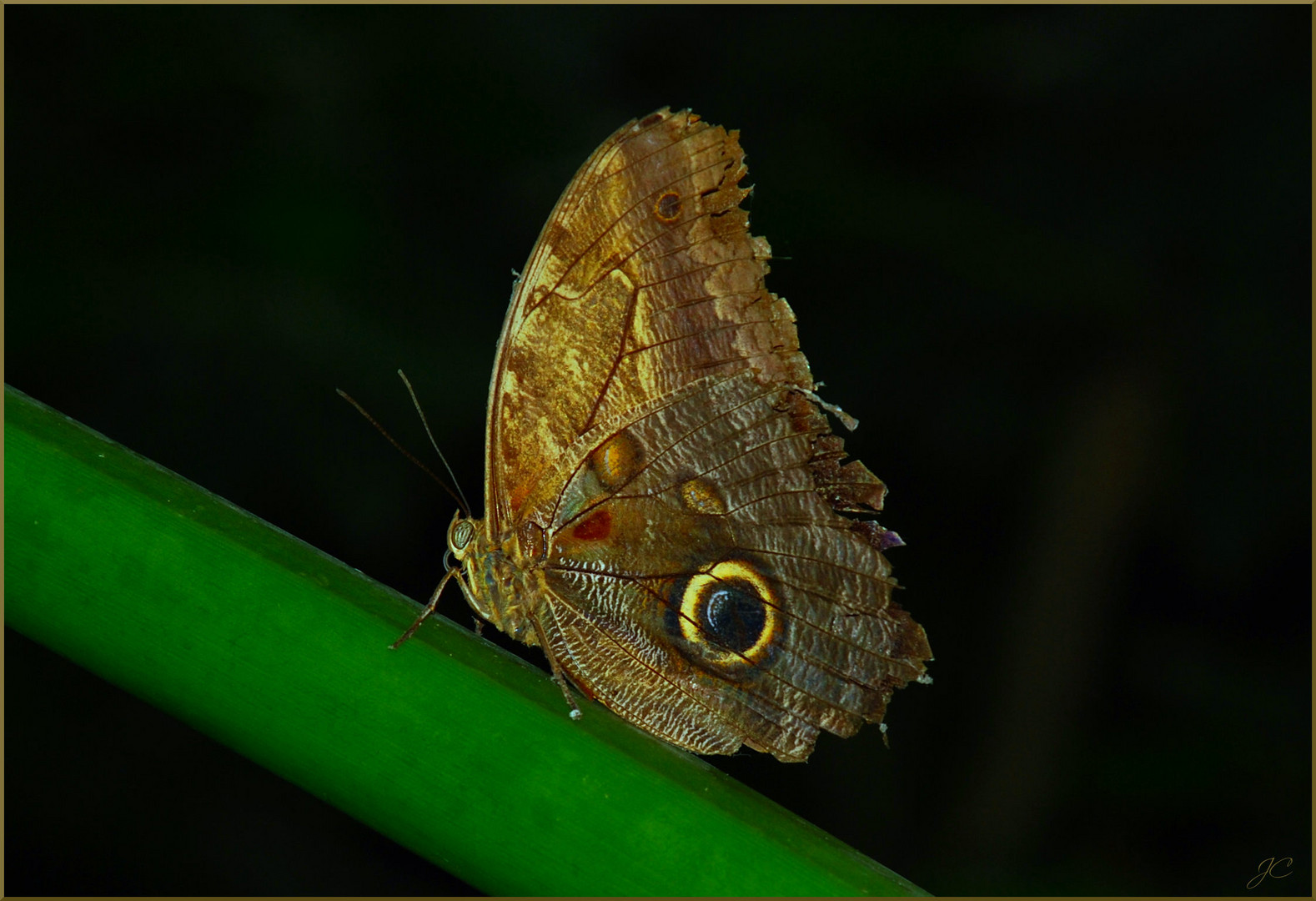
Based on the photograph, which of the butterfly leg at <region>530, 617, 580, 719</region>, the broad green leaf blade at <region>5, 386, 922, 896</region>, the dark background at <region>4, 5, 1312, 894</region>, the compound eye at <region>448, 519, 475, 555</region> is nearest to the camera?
the broad green leaf blade at <region>5, 386, 922, 896</region>

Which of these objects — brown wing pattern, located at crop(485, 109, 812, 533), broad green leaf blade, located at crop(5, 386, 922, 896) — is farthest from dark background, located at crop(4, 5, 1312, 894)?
broad green leaf blade, located at crop(5, 386, 922, 896)

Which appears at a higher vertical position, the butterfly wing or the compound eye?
the butterfly wing

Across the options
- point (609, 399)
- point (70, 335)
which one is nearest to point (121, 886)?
point (70, 335)

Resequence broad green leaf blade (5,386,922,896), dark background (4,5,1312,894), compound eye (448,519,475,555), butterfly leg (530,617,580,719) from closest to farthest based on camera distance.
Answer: broad green leaf blade (5,386,922,896) → butterfly leg (530,617,580,719) → compound eye (448,519,475,555) → dark background (4,5,1312,894)

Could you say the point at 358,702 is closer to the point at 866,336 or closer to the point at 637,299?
the point at 637,299

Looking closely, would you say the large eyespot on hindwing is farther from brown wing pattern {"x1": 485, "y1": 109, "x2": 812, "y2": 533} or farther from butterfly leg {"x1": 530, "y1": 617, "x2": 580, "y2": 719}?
brown wing pattern {"x1": 485, "y1": 109, "x2": 812, "y2": 533}

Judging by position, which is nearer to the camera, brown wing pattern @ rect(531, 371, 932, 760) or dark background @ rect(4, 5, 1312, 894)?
brown wing pattern @ rect(531, 371, 932, 760)
